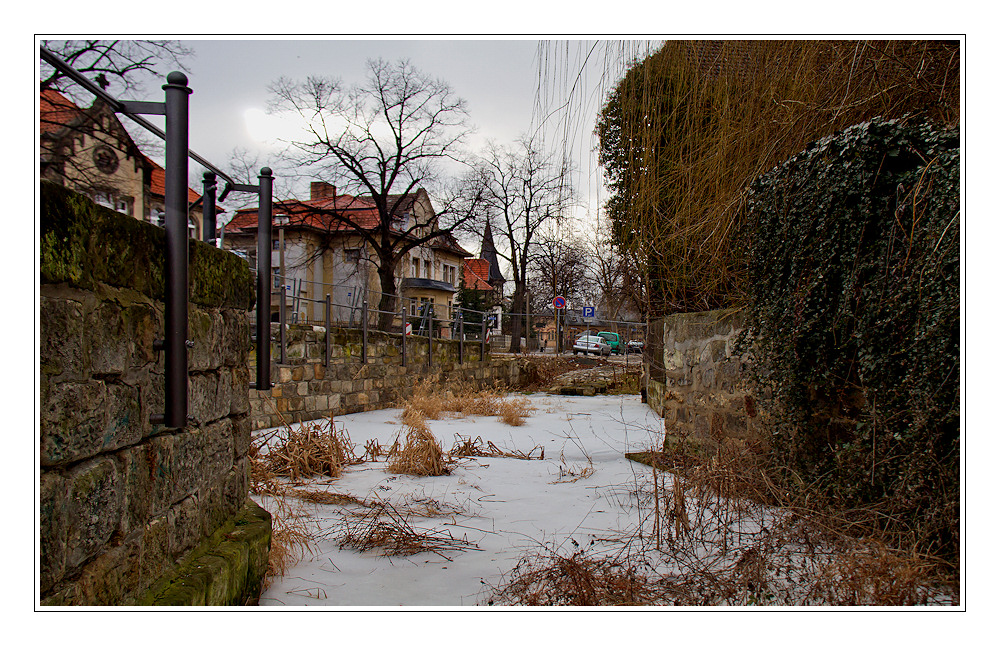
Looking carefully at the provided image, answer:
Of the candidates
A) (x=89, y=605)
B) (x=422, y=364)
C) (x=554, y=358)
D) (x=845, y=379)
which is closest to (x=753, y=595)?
(x=845, y=379)

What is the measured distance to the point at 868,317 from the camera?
9.20 ft

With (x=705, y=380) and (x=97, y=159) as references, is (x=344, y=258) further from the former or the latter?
(x=97, y=159)

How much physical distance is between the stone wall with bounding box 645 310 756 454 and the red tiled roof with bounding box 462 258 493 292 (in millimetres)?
32984

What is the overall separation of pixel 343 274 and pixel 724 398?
26462 mm

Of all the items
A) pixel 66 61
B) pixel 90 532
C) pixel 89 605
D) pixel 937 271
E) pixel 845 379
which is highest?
pixel 66 61

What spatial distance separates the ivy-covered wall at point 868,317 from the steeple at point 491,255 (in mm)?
18541

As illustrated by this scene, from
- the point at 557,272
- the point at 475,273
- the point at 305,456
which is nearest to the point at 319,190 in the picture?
the point at 557,272

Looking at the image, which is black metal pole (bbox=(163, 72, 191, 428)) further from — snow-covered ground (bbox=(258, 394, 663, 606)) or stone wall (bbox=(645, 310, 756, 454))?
stone wall (bbox=(645, 310, 756, 454))

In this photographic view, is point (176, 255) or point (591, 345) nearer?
point (176, 255)

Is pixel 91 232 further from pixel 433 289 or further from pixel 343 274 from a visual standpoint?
pixel 433 289

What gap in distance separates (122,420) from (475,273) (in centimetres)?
3988

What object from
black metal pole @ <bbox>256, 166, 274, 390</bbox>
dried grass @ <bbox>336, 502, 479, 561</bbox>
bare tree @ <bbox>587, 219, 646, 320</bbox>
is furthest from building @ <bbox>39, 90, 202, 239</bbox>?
bare tree @ <bbox>587, 219, 646, 320</bbox>

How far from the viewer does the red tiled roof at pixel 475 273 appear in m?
39.8

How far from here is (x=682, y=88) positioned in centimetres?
323
